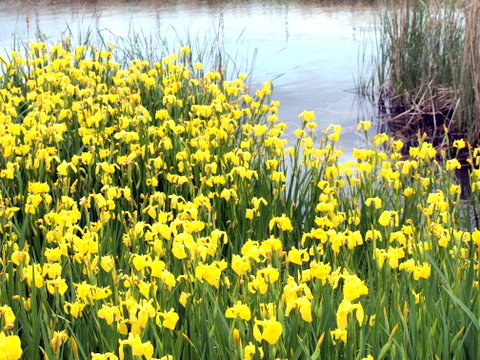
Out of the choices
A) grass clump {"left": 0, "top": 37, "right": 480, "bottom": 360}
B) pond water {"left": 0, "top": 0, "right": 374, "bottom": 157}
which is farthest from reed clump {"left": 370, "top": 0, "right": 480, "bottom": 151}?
grass clump {"left": 0, "top": 37, "right": 480, "bottom": 360}

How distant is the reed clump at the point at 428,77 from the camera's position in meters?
6.36

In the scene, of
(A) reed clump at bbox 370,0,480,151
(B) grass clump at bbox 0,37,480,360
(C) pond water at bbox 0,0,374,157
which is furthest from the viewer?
(C) pond water at bbox 0,0,374,157

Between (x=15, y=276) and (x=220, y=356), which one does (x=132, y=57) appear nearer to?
(x=15, y=276)

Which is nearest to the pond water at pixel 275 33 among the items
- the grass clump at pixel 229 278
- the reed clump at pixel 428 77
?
the reed clump at pixel 428 77

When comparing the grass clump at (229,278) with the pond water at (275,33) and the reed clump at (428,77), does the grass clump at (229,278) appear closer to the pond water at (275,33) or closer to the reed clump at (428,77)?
the reed clump at (428,77)

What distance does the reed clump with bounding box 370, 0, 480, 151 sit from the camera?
636 centimetres

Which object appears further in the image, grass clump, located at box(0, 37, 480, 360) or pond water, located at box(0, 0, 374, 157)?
pond water, located at box(0, 0, 374, 157)

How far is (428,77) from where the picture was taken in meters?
6.86

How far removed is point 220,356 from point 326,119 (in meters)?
5.55

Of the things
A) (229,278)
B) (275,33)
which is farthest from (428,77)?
(275,33)

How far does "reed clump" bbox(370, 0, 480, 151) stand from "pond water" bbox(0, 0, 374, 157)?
0.45m

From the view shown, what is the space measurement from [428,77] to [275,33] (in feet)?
19.3

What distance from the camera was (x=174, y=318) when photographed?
204 cm

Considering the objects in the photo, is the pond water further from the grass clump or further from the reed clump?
the grass clump
